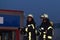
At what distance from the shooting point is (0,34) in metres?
8.50

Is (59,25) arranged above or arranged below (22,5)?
below

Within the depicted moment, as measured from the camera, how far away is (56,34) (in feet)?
30.8

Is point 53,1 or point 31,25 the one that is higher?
point 53,1

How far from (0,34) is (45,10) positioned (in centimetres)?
186

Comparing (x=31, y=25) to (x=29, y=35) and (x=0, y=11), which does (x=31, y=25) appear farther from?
(x=0, y=11)

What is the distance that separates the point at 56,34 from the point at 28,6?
4.56 ft

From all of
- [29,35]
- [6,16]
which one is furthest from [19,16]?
[29,35]

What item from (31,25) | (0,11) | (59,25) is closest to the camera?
(31,25)

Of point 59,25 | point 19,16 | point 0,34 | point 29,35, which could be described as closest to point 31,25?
point 29,35

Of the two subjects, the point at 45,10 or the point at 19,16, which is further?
the point at 45,10

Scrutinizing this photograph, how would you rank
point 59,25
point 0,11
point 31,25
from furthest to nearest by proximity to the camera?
point 59,25 < point 0,11 < point 31,25

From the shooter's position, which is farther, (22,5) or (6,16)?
(22,5)

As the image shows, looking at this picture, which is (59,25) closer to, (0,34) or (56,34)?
(56,34)

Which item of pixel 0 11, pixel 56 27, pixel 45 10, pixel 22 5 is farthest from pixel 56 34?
pixel 0 11
